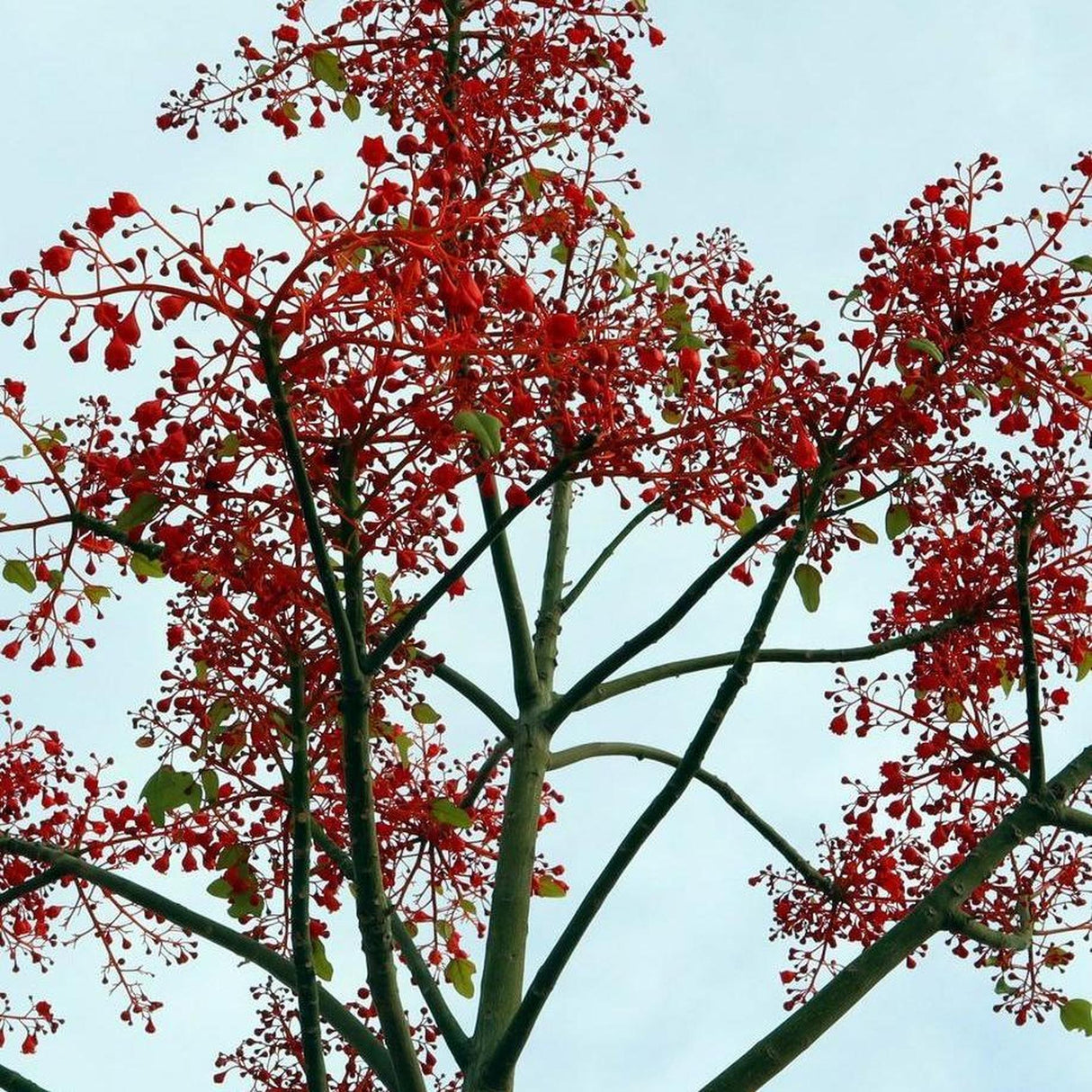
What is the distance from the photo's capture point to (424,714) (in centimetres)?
548

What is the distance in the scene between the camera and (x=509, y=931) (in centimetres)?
527

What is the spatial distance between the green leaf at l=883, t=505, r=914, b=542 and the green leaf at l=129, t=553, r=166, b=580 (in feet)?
6.76

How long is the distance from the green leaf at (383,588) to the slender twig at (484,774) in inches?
62.1

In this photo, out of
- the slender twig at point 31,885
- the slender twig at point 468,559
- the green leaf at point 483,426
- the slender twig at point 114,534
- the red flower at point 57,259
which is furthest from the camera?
the slender twig at point 31,885

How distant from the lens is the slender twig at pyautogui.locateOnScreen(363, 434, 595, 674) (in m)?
3.74

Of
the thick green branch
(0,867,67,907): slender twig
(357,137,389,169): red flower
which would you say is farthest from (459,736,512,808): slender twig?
(357,137,389,169): red flower

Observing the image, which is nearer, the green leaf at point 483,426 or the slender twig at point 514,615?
the green leaf at point 483,426

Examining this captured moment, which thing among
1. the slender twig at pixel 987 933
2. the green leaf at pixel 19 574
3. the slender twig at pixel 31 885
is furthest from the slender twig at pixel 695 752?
the green leaf at pixel 19 574

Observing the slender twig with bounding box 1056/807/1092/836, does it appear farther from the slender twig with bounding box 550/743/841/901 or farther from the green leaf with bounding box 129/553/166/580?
the green leaf with bounding box 129/553/166/580

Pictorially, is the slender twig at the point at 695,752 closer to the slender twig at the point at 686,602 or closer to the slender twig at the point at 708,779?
the slender twig at the point at 686,602

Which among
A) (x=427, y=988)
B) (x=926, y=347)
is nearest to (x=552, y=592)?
(x=427, y=988)

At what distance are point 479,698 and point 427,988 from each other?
1.11 m

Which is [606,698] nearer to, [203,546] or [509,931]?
[509,931]

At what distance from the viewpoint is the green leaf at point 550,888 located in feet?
19.2
